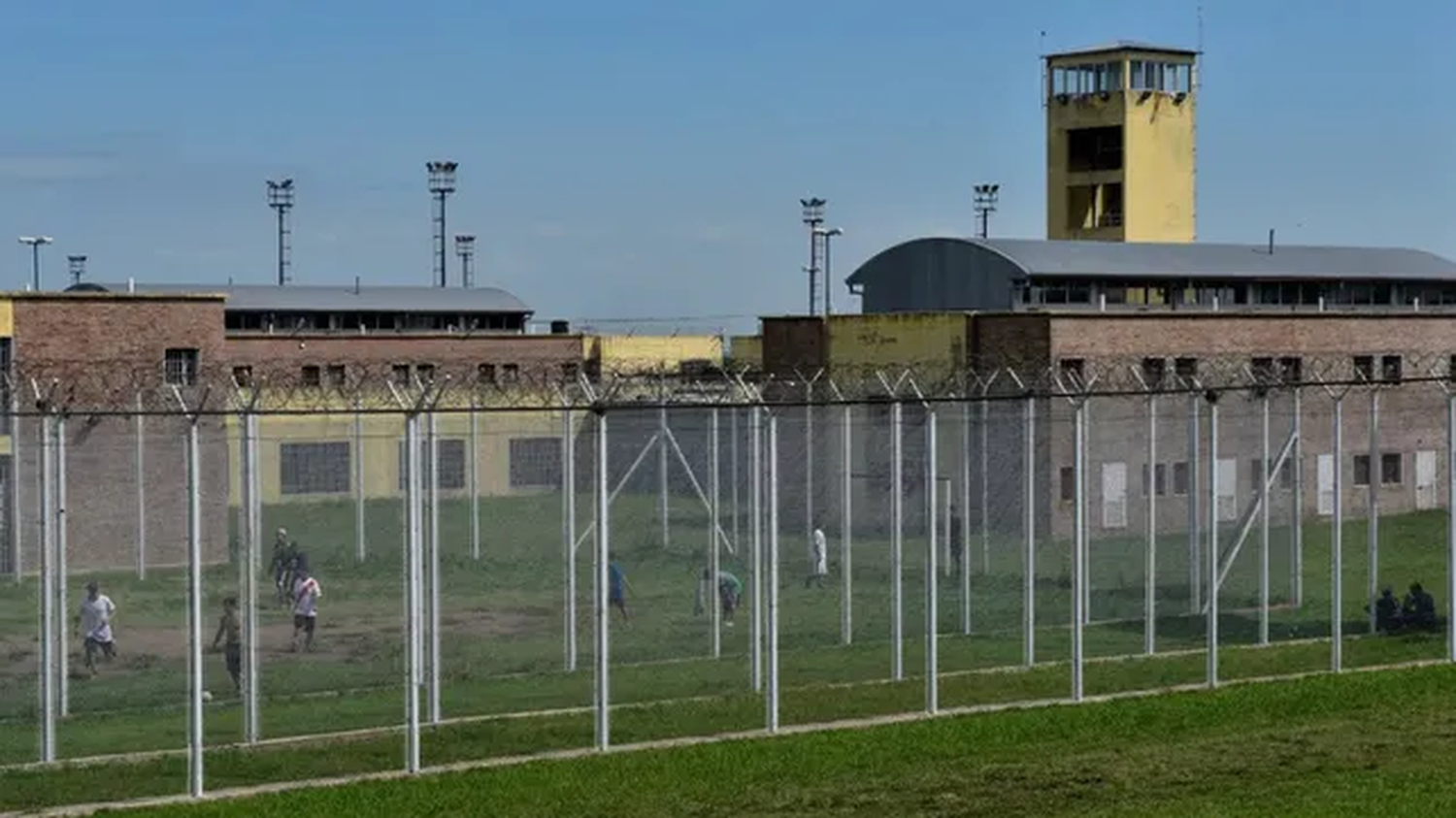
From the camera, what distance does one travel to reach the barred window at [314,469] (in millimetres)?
36594

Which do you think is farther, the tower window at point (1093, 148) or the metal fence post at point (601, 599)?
the tower window at point (1093, 148)

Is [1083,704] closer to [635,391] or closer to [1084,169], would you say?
[635,391]

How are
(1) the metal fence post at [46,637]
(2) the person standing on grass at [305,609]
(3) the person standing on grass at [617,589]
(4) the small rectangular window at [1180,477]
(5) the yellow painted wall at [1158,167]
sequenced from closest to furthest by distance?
(1) the metal fence post at [46,637]
(2) the person standing on grass at [305,609]
(3) the person standing on grass at [617,589]
(4) the small rectangular window at [1180,477]
(5) the yellow painted wall at [1158,167]

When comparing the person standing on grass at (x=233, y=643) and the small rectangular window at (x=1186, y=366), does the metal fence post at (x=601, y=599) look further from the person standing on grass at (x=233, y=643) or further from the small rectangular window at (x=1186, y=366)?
the small rectangular window at (x=1186, y=366)

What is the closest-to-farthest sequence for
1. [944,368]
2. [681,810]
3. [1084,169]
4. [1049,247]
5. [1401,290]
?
[681,810]
[944,368]
[1049,247]
[1401,290]
[1084,169]

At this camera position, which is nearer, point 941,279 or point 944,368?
point 944,368

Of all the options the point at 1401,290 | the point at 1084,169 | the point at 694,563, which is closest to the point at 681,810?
the point at 694,563

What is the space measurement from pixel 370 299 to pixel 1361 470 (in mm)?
33251

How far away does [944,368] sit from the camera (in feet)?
161

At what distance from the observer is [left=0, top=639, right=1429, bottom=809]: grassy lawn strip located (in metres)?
19.0

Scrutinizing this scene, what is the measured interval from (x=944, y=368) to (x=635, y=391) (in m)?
6.98

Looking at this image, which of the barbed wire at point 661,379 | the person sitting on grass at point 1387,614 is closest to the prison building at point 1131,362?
the barbed wire at point 661,379

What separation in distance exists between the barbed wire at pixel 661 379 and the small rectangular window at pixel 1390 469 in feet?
5.89

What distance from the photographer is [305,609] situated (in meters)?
25.8
